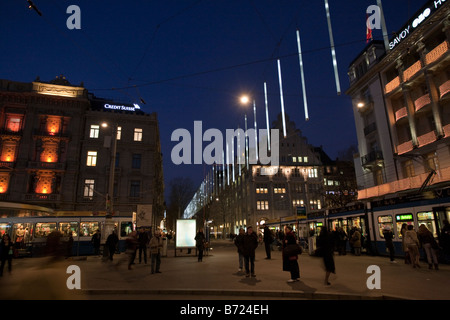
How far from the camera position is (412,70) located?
2538 cm

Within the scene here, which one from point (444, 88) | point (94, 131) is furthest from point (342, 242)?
point (94, 131)

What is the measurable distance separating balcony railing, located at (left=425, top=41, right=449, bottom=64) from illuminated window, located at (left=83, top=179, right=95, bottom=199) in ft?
128

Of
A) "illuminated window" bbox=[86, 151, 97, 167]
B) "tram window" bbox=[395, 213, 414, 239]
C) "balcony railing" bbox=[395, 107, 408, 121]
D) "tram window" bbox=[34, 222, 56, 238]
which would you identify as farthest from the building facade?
"balcony railing" bbox=[395, 107, 408, 121]

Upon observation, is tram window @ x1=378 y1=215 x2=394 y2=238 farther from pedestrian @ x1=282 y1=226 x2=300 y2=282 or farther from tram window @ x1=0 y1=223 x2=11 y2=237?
tram window @ x1=0 y1=223 x2=11 y2=237

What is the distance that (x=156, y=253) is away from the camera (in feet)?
41.7

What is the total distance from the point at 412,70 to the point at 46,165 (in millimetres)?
41789

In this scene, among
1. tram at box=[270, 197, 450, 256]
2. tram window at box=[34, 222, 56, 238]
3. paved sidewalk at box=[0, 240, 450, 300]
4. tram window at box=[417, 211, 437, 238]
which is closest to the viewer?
paved sidewalk at box=[0, 240, 450, 300]

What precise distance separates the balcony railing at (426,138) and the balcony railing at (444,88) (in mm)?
3051

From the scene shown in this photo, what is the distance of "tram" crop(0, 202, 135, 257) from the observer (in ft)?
80.6

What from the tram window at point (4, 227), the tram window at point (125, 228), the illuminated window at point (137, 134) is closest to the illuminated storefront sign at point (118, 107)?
the illuminated window at point (137, 134)

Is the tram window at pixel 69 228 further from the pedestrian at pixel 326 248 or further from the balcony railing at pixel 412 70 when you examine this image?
the balcony railing at pixel 412 70
